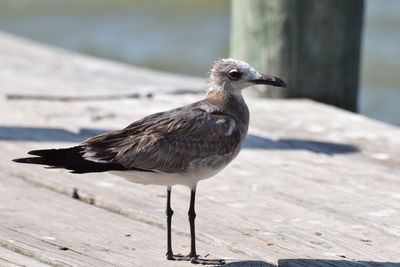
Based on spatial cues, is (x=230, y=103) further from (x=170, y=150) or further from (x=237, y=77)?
(x=170, y=150)

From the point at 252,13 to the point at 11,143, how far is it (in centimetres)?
204

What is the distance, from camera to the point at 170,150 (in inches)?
142

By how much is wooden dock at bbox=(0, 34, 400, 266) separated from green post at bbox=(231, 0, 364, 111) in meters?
0.18

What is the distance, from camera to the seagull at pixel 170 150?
11.5 ft

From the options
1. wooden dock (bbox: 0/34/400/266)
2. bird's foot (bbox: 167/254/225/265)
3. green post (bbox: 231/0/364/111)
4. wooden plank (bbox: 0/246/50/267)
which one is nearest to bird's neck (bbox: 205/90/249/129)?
wooden dock (bbox: 0/34/400/266)

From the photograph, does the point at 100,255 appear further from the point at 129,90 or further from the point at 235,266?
the point at 129,90

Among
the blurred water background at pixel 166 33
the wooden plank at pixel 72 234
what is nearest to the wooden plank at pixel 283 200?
the wooden plank at pixel 72 234

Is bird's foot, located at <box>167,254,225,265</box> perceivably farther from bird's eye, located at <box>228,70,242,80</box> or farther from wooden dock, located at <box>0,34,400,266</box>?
bird's eye, located at <box>228,70,242,80</box>

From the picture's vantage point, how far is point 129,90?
6777 millimetres

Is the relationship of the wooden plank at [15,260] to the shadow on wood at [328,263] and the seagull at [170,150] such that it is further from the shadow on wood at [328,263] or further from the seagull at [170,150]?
the shadow on wood at [328,263]

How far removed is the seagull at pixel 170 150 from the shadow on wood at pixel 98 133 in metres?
1.58

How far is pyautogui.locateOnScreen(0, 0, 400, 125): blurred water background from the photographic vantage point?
14062 millimetres

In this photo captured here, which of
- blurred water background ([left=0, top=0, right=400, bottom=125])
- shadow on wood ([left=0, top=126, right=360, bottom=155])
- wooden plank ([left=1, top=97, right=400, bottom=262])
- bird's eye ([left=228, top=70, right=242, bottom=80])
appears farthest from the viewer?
blurred water background ([left=0, top=0, right=400, bottom=125])

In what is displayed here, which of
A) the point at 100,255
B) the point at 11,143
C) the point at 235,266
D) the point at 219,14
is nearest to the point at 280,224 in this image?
the point at 235,266
